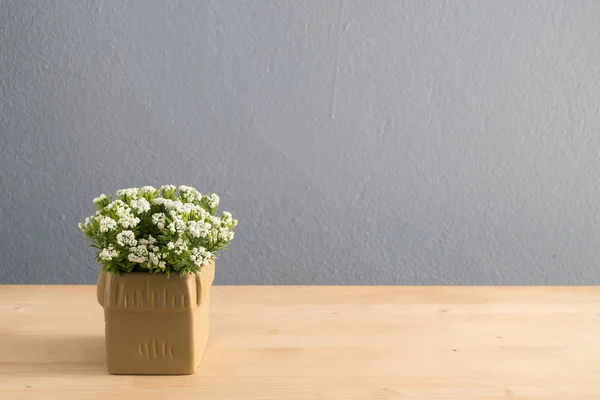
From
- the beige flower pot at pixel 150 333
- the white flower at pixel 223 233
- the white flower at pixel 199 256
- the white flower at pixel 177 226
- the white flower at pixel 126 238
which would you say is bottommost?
the beige flower pot at pixel 150 333

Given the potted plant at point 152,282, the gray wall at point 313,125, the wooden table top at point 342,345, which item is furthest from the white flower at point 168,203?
the gray wall at point 313,125

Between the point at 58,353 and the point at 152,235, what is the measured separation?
0.76ft

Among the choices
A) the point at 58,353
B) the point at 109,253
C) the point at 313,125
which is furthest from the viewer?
the point at 313,125

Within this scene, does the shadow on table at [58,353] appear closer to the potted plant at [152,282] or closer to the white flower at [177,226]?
the potted plant at [152,282]

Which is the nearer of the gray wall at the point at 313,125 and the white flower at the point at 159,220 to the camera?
the white flower at the point at 159,220

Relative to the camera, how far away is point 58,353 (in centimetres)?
99

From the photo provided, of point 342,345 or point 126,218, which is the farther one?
point 342,345

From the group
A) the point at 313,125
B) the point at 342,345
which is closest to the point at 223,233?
the point at 342,345

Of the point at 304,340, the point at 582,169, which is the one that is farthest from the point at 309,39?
the point at 304,340

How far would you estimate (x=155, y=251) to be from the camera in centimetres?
89

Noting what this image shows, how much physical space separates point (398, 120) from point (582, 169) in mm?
460

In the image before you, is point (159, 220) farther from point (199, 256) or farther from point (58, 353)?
point (58, 353)

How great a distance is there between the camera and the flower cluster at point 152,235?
0.89 meters

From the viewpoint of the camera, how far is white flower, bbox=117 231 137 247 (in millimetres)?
877
